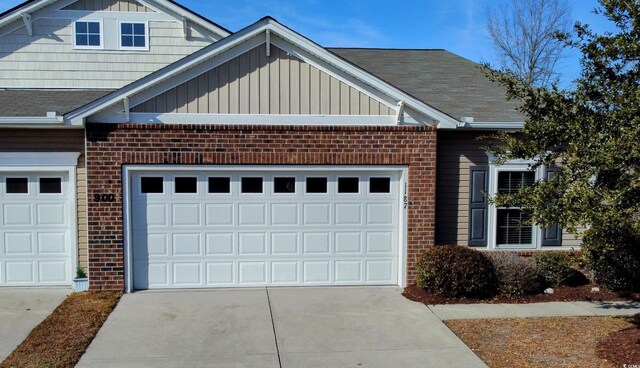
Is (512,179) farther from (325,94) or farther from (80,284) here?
(80,284)

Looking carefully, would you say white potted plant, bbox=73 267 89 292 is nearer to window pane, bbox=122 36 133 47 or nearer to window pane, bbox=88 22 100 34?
window pane, bbox=122 36 133 47

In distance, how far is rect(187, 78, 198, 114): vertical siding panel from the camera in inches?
346

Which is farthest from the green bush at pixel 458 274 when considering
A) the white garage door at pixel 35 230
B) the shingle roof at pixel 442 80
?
the white garage door at pixel 35 230

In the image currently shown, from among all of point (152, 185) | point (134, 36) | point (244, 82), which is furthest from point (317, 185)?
point (134, 36)

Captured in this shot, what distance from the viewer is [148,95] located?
8.74 m

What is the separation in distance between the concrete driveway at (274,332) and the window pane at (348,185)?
187 centimetres

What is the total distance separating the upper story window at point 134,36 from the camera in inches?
470

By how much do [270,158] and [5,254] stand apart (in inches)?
203

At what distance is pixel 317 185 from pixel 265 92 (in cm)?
193

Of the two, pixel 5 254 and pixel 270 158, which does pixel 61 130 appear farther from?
pixel 270 158

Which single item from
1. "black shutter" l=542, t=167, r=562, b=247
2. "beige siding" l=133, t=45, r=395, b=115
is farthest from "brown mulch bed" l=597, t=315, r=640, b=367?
"beige siding" l=133, t=45, r=395, b=115

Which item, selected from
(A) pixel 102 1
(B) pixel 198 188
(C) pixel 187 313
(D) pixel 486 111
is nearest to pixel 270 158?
(B) pixel 198 188

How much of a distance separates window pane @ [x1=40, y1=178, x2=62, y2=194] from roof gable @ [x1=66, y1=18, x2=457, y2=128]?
5.07ft

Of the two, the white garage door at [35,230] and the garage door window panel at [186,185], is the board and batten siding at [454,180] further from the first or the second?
the white garage door at [35,230]
